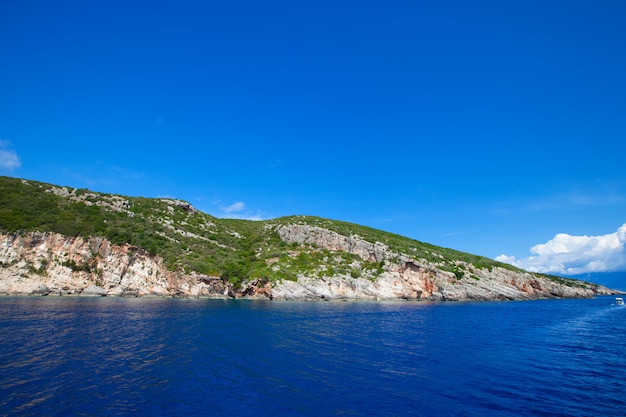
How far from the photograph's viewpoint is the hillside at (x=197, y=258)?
81312 mm

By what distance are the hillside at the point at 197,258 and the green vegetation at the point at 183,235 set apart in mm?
338

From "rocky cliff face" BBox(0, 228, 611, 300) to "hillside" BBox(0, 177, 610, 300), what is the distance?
260 millimetres

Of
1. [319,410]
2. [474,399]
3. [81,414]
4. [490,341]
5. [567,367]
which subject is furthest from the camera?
[490,341]

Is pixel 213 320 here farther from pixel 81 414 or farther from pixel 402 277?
pixel 402 277

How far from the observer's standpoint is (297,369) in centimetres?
2636

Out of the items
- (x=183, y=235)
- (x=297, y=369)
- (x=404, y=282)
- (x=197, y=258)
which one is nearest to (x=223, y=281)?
(x=197, y=258)

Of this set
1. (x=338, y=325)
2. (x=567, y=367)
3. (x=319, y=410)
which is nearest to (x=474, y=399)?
(x=319, y=410)

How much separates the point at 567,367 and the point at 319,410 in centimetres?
2404

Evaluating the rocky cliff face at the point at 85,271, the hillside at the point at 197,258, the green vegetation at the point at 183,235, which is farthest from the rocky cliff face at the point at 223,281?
the green vegetation at the point at 183,235

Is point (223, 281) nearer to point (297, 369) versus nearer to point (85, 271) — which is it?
point (85, 271)

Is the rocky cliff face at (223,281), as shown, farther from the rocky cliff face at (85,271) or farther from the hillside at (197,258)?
the hillside at (197,258)

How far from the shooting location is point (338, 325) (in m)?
49.3

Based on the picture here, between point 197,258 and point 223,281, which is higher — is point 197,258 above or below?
above

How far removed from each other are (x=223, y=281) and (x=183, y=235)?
25.9m
